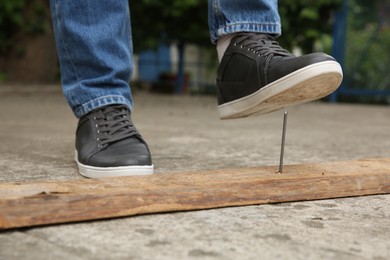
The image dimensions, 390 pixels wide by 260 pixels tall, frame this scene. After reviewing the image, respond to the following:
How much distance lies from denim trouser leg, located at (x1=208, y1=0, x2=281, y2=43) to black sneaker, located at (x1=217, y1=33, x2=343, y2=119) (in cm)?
2

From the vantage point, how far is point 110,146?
127 cm

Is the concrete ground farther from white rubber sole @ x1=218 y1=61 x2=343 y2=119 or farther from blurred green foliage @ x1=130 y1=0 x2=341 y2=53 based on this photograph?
blurred green foliage @ x1=130 y1=0 x2=341 y2=53

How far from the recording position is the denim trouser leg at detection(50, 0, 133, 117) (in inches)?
51.1

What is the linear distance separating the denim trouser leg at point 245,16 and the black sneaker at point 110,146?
→ 308mm

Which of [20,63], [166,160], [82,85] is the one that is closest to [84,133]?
[82,85]

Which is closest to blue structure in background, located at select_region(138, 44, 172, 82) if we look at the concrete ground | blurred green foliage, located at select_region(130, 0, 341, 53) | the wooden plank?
blurred green foliage, located at select_region(130, 0, 341, 53)

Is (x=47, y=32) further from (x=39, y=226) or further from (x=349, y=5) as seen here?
(x=39, y=226)

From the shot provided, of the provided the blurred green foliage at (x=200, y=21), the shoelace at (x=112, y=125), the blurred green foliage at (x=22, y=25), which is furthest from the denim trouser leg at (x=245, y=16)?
the blurred green foliage at (x=22, y=25)

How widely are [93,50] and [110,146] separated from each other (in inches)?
8.6

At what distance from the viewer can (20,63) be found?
516cm

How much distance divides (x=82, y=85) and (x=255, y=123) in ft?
5.19

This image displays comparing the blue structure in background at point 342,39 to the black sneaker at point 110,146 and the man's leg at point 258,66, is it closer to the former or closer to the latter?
the man's leg at point 258,66

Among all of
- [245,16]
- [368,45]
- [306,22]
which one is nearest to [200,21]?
[306,22]

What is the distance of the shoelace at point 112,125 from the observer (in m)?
1.28
